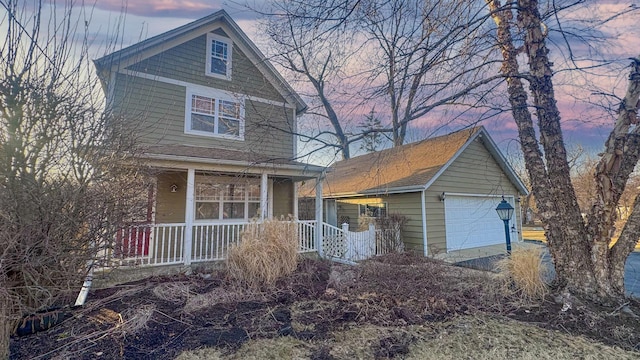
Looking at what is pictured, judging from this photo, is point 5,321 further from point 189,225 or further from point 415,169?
point 415,169

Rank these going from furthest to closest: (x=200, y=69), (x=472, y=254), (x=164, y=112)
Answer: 1. (x=472, y=254)
2. (x=200, y=69)
3. (x=164, y=112)

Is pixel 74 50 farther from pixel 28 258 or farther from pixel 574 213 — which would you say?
pixel 574 213

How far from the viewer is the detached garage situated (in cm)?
1033

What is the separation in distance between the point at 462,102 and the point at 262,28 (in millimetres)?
4455

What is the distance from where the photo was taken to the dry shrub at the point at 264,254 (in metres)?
5.29

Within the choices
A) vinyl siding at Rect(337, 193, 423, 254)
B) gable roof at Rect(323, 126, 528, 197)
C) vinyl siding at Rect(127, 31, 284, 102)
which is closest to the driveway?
vinyl siding at Rect(337, 193, 423, 254)

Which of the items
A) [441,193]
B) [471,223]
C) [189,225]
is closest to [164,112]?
[189,225]

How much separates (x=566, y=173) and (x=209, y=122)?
8654 mm

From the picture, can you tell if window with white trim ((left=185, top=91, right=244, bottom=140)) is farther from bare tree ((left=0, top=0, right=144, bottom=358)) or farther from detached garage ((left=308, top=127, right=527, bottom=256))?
bare tree ((left=0, top=0, right=144, bottom=358))

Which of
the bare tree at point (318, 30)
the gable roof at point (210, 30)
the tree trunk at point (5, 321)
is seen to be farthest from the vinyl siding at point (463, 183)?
the tree trunk at point (5, 321)

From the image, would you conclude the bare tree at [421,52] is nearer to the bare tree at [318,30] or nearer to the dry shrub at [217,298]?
the bare tree at [318,30]

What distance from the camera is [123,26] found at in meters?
5.04

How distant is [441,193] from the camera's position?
1071 centimetres

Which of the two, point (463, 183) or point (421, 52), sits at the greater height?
point (421, 52)
